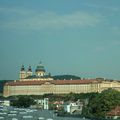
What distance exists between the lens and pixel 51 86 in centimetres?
10506

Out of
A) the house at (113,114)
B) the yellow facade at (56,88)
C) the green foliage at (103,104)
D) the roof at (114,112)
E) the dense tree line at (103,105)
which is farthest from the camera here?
the yellow facade at (56,88)

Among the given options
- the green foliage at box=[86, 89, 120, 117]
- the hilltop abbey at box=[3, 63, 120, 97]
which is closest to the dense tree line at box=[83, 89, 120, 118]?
the green foliage at box=[86, 89, 120, 117]

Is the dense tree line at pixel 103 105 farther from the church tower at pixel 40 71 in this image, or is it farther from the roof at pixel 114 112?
the church tower at pixel 40 71

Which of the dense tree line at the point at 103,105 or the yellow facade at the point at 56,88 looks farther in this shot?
the yellow facade at the point at 56,88

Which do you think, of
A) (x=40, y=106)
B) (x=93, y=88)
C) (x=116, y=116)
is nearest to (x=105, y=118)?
(x=116, y=116)

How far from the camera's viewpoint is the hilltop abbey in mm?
98750

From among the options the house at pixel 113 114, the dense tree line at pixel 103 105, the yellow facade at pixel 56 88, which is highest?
the yellow facade at pixel 56 88

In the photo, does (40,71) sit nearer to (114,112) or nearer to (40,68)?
(40,68)

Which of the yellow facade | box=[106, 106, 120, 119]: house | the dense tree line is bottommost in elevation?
box=[106, 106, 120, 119]: house

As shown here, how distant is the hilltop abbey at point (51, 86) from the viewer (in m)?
98.8

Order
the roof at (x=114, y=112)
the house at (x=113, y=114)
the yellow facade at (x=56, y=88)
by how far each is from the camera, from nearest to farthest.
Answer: the house at (x=113, y=114)
the roof at (x=114, y=112)
the yellow facade at (x=56, y=88)

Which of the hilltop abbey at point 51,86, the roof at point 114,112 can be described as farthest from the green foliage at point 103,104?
the hilltop abbey at point 51,86

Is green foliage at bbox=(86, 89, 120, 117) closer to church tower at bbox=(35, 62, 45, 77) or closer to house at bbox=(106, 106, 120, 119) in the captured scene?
house at bbox=(106, 106, 120, 119)

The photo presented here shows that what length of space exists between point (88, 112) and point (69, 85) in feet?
178
